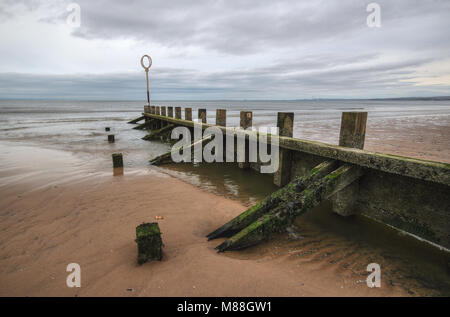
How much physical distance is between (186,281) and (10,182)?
5554mm

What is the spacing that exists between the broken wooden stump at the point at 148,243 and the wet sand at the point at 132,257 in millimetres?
88

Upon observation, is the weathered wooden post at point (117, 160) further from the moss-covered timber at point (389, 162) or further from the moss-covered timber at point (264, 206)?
the moss-covered timber at point (389, 162)

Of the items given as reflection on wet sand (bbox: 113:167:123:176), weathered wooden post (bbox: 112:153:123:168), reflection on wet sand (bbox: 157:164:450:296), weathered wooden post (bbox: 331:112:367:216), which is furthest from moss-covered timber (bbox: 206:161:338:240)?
weathered wooden post (bbox: 112:153:123:168)

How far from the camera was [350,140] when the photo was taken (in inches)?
140

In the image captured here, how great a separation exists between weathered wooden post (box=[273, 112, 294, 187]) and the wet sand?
3.75 ft

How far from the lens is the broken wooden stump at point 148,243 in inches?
103

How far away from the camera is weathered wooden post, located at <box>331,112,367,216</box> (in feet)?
11.5

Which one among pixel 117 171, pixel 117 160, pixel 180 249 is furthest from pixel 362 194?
pixel 117 160

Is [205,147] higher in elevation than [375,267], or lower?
higher

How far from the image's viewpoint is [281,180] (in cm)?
512

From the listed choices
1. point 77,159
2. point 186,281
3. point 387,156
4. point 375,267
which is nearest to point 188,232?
point 186,281

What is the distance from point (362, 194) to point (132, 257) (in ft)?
10.9

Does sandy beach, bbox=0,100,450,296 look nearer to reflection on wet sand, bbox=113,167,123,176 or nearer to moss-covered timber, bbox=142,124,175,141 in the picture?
reflection on wet sand, bbox=113,167,123,176
